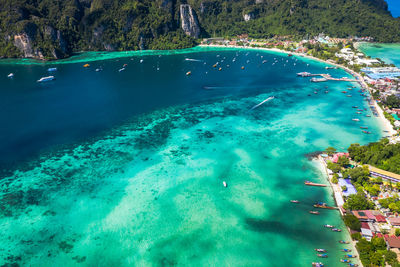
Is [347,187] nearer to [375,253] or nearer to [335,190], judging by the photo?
[335,190]

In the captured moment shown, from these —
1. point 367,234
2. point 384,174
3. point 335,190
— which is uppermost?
point 384,174

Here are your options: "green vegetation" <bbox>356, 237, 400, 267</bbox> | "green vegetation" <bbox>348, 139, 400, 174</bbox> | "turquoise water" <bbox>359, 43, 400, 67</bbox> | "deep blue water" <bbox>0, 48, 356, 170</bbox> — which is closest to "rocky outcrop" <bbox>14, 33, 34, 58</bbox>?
"deep blue water" <bbox>0, 48, 356, 170</bbox>

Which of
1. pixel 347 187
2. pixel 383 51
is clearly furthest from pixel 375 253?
pixel 383 51

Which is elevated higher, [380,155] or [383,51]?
[383,51]

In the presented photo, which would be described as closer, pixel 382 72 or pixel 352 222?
pixel 352 222

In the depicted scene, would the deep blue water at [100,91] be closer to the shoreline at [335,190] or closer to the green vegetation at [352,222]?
the shoreline at [335,190]

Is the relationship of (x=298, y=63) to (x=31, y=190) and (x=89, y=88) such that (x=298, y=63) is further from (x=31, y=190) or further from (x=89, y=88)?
(x=31, y=190)

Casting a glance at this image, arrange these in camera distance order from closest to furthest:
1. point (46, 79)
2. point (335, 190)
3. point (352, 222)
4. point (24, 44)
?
point (352, 222) → point (335, 190) → point (46, 79) → point (24, 44)

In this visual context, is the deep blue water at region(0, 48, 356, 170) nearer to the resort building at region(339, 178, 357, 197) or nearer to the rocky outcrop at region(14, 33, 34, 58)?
the rocky outcrop at region(14, 33, 34, 58)
